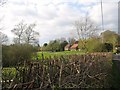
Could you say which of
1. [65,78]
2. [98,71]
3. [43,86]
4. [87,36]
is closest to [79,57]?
[98,71]

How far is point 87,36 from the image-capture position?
20344mm

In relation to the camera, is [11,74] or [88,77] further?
[88,77]

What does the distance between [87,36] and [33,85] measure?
15570 mm

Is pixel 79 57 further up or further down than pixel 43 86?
further up

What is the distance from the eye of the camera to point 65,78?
5754mm

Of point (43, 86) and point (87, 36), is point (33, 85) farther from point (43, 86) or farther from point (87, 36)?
point (87, 36)

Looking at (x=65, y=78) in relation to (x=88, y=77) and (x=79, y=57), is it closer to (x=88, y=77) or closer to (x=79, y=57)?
(x=88, y=77)

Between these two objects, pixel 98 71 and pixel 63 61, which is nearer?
pixel 63 61

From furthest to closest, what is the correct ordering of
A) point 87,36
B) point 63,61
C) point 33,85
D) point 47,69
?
point 87,36 < point 63,61 < point 47,69 < point 33,85

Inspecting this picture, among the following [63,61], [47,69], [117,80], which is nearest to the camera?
[47,69]

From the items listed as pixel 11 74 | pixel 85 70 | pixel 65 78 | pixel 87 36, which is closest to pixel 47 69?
pixel 65 78

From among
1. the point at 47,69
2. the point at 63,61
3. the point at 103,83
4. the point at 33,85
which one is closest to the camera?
the point at 33,85

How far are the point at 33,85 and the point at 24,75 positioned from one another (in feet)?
1.25

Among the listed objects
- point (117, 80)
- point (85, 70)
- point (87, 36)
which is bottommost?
point (117, 80)
